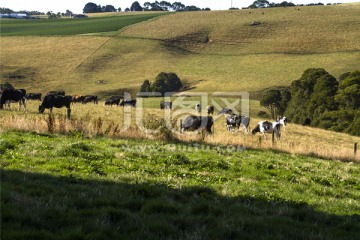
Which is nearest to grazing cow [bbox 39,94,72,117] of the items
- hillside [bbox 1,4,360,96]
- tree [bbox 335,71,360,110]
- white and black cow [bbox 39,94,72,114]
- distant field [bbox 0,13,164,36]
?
white and black cow [bbox 39,94,72,114]

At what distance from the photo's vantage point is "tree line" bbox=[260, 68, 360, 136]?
60.5 metres

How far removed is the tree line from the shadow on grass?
1942 inches

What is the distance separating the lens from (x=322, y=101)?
220 ft

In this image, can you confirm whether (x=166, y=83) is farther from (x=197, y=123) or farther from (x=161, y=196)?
(x=161, y=196)

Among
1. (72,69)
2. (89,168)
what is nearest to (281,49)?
(72,69)

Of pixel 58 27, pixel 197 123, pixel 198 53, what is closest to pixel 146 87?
pixel 198 53

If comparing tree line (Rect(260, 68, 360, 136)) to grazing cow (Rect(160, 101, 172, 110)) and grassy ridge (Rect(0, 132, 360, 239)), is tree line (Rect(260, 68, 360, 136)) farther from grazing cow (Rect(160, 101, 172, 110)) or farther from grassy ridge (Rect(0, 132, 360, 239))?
grassy ridge (Rect(0, 132, 360, 239))

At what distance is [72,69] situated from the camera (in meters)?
102

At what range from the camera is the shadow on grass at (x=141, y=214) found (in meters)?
6.56

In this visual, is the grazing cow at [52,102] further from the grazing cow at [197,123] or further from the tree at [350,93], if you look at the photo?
the tree at [350,93]

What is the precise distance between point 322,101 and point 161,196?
6227 centimetres

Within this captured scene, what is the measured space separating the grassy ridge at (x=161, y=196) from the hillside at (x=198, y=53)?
73.0 meters

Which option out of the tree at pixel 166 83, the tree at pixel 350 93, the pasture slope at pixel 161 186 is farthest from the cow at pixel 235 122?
the tree at pixel 166 83

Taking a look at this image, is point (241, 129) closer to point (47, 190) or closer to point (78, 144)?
point (78, 144)
